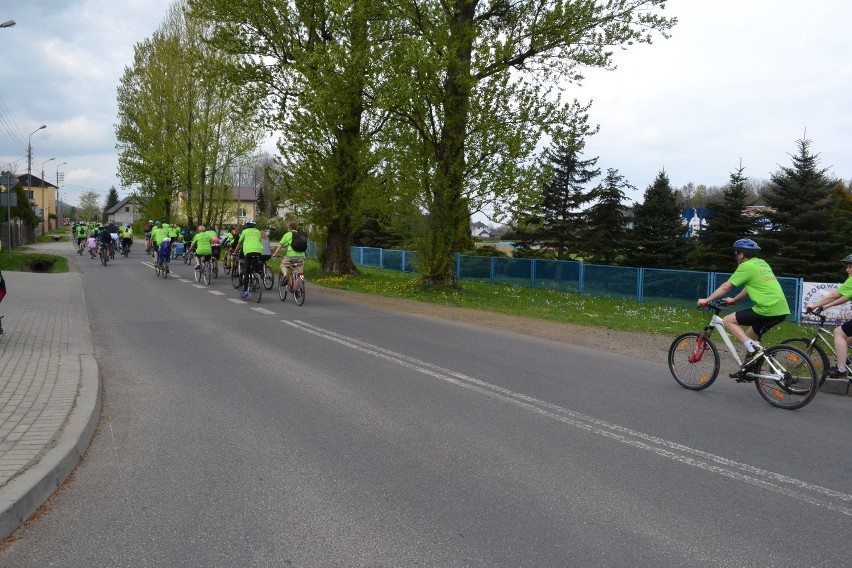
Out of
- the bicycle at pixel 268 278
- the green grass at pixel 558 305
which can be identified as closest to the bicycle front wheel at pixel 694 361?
the green grass at pixel 558 305

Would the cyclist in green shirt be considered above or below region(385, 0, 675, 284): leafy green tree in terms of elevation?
below

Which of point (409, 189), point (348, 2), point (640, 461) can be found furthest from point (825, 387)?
point (348, 2)

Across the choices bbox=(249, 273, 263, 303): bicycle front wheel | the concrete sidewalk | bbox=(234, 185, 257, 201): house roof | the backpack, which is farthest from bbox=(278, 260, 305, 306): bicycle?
bbox=(234, 185, 257, 201): house roof

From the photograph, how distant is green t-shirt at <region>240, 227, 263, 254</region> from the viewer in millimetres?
16681

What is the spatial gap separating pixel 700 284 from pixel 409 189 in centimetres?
865

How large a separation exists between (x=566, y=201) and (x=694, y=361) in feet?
86.9

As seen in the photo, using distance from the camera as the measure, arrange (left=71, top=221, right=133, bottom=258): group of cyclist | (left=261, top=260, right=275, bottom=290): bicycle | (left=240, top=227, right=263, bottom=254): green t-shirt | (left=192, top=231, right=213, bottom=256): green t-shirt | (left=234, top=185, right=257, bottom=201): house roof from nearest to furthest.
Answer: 1. (left=240, top=227, right=263, bottom=254): green t-shirt
2. (left=261, top=260, right=275, bottom=290): bicycle
3. (left=192, top=231, right=213, bottom=256): green t-shirt
4. (left=71, top=221, right=133, bottom=258): group of cyclist
5. (left=234, top=185, right=257, bottom=201): house roof

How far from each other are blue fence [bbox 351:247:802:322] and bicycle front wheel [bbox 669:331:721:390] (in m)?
10.4

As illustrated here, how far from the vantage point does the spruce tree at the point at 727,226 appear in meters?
30.0

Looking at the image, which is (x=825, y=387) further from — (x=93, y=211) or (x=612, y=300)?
(x=93, y=211)

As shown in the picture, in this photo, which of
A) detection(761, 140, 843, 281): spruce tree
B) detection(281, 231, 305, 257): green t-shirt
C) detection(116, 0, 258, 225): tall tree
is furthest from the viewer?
detection(116, 0, 258, 225): tall tree

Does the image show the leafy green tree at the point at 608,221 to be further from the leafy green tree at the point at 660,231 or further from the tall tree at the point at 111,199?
the tall tree at the point at 111,199

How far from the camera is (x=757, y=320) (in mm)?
7816

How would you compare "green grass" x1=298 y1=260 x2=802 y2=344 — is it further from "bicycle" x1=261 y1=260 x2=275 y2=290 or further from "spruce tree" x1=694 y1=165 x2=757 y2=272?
"spruce tree" x1=694 y1=165 x2=757 y2=272
